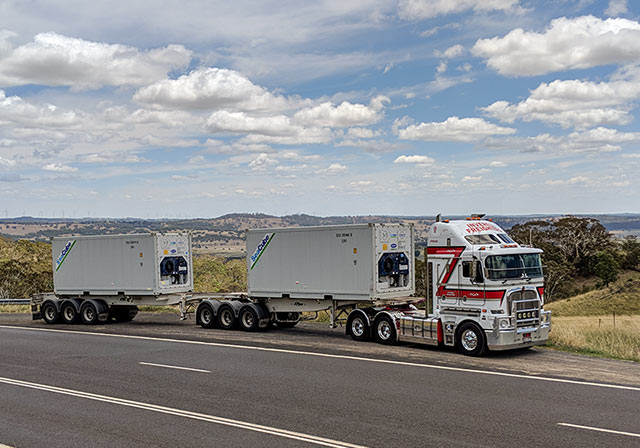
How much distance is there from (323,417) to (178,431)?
2.34 metres

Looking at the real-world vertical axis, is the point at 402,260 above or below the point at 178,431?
above

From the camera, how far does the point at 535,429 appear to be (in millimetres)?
9789

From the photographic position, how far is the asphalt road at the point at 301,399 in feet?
31.7

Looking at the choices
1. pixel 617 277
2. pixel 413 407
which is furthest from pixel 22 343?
pixel 617 277

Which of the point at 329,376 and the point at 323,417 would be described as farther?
the point at 329,376

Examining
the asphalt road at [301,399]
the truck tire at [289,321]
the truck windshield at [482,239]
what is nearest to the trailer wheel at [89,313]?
the asphalt road at [301,399]

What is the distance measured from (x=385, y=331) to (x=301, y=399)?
25.0 feet

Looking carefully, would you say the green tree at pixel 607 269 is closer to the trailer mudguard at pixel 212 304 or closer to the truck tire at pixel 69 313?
the trailer mudguard at pixel 212 304

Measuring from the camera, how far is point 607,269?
2458 inches

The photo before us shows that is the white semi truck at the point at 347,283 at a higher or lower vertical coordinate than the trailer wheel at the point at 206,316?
higher

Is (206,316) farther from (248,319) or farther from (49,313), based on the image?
(49,313)

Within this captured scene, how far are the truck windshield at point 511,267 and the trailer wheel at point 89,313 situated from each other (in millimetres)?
17155


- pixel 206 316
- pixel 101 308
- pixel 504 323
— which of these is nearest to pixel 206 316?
pixel 206 316

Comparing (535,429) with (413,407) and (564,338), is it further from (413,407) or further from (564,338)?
(564,338)
